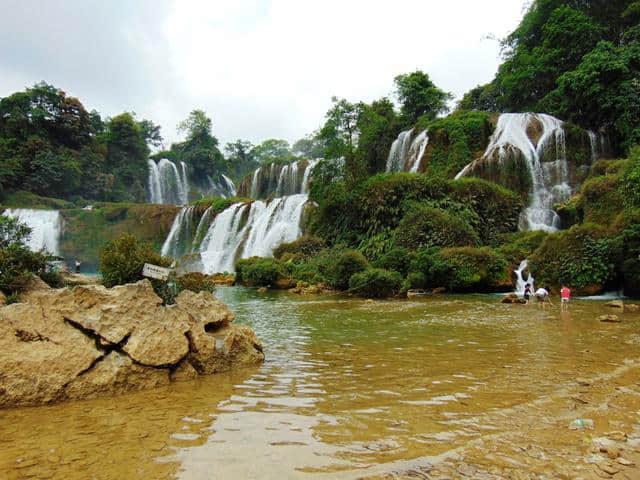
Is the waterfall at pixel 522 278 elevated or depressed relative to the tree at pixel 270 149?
depressed

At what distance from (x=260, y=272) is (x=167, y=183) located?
43242 mm

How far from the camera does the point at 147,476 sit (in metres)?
2.76

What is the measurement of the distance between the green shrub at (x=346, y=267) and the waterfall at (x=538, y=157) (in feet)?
33.8

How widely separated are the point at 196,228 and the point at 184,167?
27216 millimetres

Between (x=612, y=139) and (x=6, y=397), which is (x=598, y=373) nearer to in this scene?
(x=6, y=397)

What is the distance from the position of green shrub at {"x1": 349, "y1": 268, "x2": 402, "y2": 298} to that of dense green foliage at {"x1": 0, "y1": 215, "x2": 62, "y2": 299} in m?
12.0

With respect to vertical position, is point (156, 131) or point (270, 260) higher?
point (156, 131)

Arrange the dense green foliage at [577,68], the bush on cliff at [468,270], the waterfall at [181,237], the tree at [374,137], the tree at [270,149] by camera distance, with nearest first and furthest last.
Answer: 1. the bush on cliff at [468,270]
2. the dense green foliage at [577,68]
3. the tree at [374,137]
4. the waterfall at [181,237]
5. the tree at [270,149]

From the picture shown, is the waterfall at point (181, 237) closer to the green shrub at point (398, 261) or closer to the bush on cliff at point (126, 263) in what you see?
the green shrub at point (398, 261)

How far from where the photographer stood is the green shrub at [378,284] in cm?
1692

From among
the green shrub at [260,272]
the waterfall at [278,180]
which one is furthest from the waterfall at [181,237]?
the green shrub at [260,272]

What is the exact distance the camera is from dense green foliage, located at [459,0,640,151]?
26.5 metres

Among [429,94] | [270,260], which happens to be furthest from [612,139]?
[270,260]

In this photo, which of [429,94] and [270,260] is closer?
[270,260]
